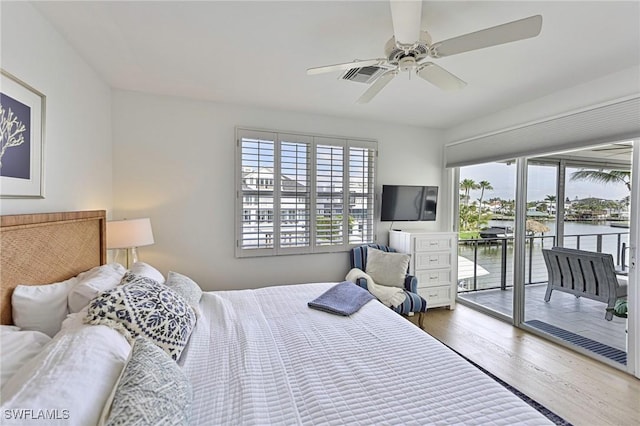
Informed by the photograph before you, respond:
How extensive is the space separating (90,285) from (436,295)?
3633mm

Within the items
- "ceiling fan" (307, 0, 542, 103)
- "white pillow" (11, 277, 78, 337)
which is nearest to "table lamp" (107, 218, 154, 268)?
"white pillow" (11, 277, 78, 337)

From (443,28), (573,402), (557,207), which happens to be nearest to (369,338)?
(573,402)

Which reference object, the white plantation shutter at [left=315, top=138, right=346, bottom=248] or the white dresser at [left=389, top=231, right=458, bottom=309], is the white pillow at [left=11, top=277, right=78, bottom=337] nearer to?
the white plantation shutter at [left=315, top=138, right=346, bottom=248]

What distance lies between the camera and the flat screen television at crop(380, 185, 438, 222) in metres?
3.96

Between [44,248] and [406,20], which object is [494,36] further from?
[44,248]

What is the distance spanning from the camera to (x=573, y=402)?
212 centimetres

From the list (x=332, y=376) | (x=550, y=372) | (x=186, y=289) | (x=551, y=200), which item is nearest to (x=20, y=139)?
(x=186, y=289)

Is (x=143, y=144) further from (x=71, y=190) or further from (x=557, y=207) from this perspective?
(x=557, y=207)

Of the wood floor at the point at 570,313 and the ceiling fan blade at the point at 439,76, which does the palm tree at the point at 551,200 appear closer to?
the wood floor at the point at 570,313

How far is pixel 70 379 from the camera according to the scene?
95cm

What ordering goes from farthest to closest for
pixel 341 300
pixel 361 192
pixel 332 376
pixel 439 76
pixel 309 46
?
pixel 361 192 < pixel 341 300 < pixel 309 46 < pixel 439 76 < pixel 332 376

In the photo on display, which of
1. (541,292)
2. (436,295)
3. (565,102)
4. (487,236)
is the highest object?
(565,102)

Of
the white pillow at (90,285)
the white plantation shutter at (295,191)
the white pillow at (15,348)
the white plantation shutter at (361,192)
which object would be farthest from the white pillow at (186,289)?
the white plantation shutter at (361,192)

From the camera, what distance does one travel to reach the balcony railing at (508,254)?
8.83ft
